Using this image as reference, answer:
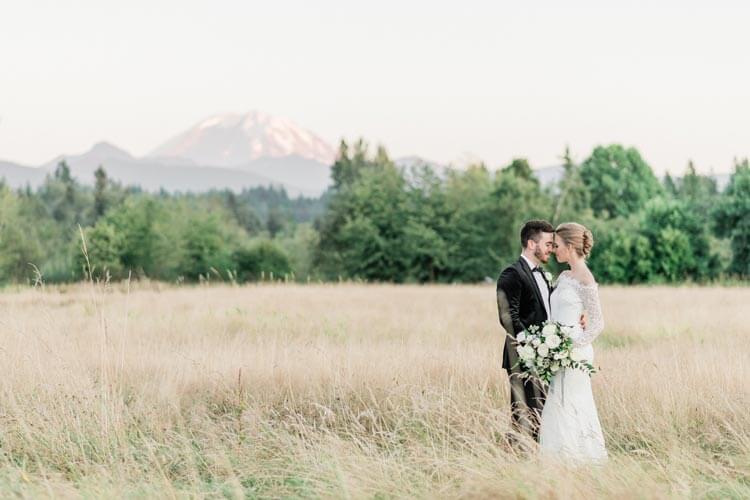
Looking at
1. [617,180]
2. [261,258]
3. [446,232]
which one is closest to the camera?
[446,232]

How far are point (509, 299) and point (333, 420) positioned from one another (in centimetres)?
212

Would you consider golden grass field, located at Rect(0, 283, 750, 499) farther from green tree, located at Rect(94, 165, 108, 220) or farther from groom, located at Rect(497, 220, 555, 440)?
green tree, located at Rect(94, 165, 108, 220)

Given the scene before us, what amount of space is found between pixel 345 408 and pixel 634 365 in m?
3.50

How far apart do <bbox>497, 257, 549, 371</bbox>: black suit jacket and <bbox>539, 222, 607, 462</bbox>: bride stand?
9.9 inches

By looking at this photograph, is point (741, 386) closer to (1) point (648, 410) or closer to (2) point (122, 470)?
(1) point (648, 410)

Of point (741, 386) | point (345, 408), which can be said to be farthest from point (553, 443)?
point (741, 386)

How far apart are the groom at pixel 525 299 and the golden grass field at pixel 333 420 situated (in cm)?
29

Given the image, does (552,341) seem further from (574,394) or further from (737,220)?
(737,220)

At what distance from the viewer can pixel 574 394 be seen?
19.7 ft

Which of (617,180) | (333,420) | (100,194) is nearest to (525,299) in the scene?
(333,420)

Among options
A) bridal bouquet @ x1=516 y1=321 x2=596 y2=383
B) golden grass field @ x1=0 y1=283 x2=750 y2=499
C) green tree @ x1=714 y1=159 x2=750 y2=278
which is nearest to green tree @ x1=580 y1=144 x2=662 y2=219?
green tree @ x1=714 y1=159 x2=750 y2=278

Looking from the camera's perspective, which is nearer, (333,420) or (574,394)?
(574,394)

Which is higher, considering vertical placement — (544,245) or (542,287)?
(544,245)

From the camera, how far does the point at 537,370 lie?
596 cm
